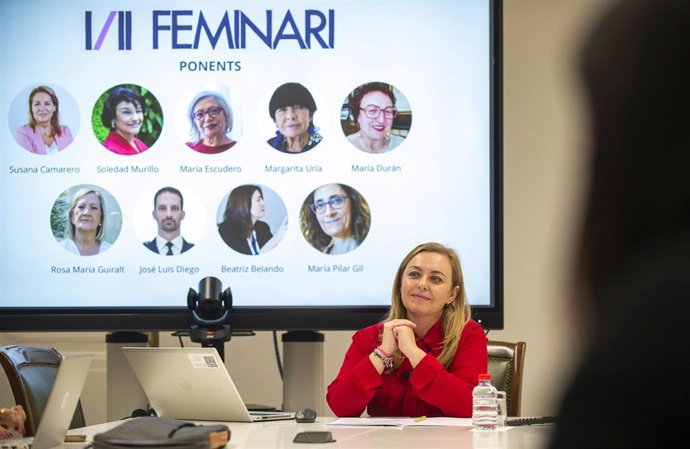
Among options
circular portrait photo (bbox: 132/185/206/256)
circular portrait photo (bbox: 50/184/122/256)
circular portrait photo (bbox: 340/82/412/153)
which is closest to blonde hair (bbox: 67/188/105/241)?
circular portrait photo (bbox: 50/184/122/256)

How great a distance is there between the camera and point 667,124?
482mm

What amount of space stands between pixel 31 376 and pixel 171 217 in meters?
1.39

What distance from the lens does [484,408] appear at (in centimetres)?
284

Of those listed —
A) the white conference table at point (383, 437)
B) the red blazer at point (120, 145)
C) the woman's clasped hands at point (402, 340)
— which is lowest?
the white conference table at point (383, 437)

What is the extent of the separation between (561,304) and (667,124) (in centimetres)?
10

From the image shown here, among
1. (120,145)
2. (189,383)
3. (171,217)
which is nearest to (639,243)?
(189,383)

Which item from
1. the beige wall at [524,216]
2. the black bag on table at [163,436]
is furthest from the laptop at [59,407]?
the beige wall at [524,216]

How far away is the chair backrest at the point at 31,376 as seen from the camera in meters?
3.02

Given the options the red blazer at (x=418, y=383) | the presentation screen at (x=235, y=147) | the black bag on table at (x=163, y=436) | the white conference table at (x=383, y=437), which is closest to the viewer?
the black bag on table at (x=163, y=436)

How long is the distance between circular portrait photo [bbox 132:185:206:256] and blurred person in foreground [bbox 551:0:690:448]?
13.1 feet

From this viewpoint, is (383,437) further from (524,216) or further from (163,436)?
(524,216)

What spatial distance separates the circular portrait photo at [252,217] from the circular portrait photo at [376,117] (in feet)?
1.48

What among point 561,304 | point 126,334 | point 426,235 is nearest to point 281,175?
point 426,235

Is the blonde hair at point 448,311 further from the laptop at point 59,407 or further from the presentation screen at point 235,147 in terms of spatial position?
the laptop at point 59,407
